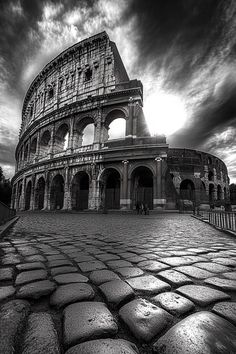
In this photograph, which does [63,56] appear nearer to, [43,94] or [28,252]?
[43,94]

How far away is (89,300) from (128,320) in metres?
0.34

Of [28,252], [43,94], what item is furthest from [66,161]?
[28,252]

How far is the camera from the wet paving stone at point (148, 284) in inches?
52.0

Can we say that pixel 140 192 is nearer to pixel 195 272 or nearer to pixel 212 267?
pixel 212 267

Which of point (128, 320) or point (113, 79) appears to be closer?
point (128, 320)

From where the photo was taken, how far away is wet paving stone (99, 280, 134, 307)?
115 cm

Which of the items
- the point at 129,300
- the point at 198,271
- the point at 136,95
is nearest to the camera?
the point at 129,300

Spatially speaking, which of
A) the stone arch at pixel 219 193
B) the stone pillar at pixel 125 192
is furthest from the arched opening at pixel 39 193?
the stone arch at pixel 219 193

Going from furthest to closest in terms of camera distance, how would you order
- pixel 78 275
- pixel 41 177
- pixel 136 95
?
1. pixel 41 177
2. pixel 136 95
3. pixel 78 275

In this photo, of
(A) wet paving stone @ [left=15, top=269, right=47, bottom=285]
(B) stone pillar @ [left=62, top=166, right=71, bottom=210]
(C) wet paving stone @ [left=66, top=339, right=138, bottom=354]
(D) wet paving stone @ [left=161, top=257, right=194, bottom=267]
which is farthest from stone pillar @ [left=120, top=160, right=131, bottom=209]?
(C) wet paving stone @ [left=66, top=339, right=138, bottom=354]

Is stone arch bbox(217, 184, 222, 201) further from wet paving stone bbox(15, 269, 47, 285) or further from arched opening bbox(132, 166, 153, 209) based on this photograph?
wet paving stone bbox(15, 269, 47, 285)

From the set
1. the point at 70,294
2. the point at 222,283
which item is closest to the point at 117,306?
the point at 70,294

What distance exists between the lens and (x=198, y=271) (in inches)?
68.7

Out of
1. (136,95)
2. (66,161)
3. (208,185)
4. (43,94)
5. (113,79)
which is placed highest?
(43,94)
